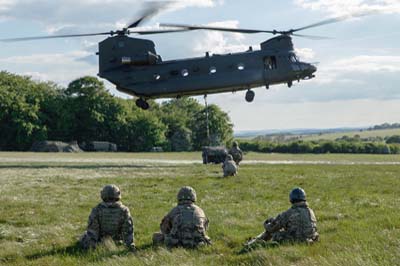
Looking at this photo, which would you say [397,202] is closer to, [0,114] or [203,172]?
[203,172]

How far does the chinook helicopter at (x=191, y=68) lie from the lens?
39562 millimetres

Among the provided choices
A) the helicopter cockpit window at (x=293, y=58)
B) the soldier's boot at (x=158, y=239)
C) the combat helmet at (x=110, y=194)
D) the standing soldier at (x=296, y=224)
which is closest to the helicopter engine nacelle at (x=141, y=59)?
the helicopter cockpit window at (x=293, y=58)

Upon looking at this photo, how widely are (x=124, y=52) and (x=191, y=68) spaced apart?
474 centimetres

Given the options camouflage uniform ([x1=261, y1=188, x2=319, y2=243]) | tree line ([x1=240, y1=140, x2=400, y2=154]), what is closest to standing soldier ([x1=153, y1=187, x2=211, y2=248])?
camouflage uniform ([x1=261, y1=188, x2=319, y2=243])

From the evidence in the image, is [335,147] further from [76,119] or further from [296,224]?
[296,224]

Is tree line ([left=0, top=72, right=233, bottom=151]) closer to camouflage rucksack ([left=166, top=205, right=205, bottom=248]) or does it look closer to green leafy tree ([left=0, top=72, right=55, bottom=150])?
green leafy tree ([left=0, top=72, right=55, bottom=150])

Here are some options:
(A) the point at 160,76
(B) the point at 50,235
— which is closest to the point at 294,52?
(A) the point at 160,76

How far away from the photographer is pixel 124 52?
129ft

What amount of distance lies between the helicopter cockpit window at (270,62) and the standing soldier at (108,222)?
30.1 metres

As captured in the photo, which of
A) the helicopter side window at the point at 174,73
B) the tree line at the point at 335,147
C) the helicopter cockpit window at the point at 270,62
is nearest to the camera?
the helicopter side window at the point at 174,73

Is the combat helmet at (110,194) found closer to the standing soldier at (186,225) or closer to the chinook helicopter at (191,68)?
the standing soldier at (186,225)

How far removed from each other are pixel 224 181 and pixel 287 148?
62.6 m

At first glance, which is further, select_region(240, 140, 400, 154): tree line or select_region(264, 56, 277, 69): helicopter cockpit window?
select_region(240, 140, 400, 154): tree line

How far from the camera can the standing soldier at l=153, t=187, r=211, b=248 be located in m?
11.1
